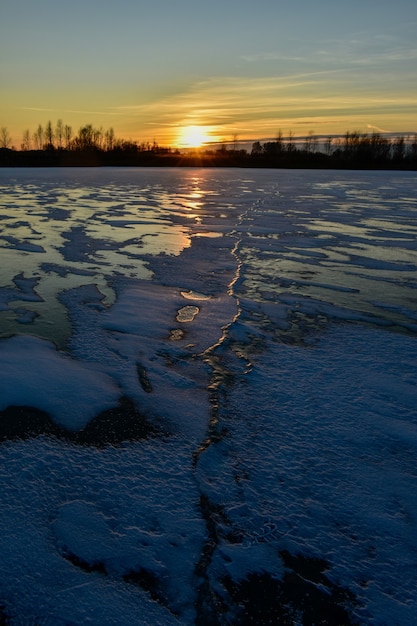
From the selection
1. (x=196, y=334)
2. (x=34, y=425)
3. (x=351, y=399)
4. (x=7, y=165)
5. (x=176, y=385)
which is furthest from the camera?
(x=7, y=165)

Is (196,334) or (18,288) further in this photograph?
(18,288)

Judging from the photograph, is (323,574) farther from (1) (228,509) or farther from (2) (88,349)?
(2) (88,349)

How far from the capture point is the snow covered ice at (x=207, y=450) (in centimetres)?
178

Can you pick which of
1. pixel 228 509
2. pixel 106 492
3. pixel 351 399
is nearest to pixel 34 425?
pixel 106 492

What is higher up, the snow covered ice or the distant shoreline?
the distant shoreline

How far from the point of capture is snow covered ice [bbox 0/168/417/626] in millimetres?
1776

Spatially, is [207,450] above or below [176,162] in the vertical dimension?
below

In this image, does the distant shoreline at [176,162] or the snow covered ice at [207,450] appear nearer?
the snow covered ice at [207,450]

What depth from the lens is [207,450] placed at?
101 inches

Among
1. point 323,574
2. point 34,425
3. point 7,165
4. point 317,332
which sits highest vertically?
point 7,165

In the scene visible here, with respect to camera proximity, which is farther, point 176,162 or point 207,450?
point 176,162

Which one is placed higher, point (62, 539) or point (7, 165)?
point (7, 165)

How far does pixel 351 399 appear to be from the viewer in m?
3.12

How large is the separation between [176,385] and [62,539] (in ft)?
4.89
